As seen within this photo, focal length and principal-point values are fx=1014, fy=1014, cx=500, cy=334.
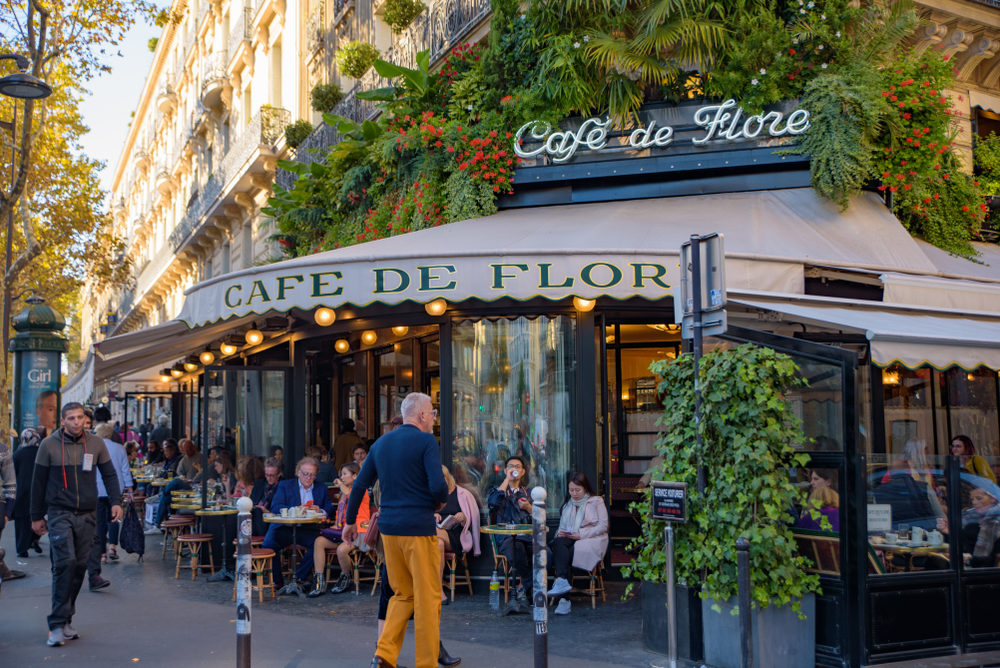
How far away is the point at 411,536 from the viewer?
6332 mm

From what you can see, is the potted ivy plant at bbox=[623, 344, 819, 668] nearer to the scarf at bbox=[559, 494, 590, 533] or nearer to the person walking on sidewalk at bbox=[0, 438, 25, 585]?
the scarf at bbox=[559, 494, 590, 533]

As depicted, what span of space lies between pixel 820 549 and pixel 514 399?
14.9 feet

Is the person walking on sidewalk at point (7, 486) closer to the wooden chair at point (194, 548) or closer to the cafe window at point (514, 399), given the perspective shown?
the wooden chair at point (194, 548)

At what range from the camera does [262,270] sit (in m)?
10.3

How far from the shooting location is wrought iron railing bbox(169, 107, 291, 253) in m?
23.1

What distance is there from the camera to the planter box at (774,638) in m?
6.55

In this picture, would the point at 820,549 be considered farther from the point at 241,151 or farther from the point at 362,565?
the point at 241,151

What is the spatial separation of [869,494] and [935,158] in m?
5.86

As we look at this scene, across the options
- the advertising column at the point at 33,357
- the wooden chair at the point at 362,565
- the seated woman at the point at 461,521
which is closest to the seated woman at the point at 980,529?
the seated woman at the point at 461,521

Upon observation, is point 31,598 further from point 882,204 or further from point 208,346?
point 882,204

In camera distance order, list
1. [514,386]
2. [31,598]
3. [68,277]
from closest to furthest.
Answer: [31,598] → [514,386] → [68,277]

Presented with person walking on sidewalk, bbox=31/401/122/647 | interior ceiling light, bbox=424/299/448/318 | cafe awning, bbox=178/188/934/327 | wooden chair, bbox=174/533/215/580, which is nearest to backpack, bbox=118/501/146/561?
wooden chair, bbox=174/533/215/580

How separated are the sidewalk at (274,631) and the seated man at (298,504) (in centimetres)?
55

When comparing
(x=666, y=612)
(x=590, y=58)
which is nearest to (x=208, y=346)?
(x=590, y=58)
